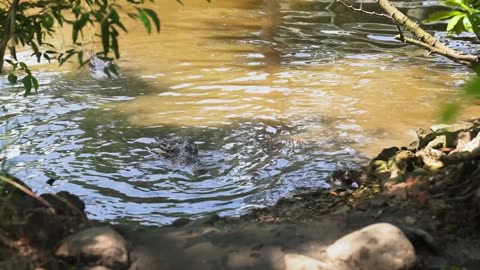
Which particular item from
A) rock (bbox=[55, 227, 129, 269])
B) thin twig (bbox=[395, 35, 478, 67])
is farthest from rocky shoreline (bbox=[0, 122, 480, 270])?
thin twig (bbox=[395, 35, 478, 67])

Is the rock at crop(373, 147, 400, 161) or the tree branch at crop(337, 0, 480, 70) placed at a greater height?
the tree branch at crop(337, 0, 480, 70)

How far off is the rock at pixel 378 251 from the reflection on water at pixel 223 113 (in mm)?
736

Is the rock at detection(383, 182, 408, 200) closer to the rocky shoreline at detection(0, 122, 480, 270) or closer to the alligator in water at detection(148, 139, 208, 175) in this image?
the rocky shoreline at detection(0, 122, 480, 270)

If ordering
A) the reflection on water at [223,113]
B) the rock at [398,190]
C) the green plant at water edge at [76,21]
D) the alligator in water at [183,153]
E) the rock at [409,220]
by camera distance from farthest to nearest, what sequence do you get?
the alligator in water at [183,153], the reflection on water at [223,113], the rock at [398,190], the rock at [409,220], the green plant at water edge at [76,21]

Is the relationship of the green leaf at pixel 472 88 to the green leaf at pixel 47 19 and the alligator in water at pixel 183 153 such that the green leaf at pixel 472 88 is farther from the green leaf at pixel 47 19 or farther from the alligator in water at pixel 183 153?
the alligator in water at pixel 183 153

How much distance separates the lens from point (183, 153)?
6395mm

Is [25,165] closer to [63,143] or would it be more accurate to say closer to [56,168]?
[56,168]

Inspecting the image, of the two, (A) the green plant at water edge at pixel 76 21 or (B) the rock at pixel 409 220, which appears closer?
(A) the green plant at water edge at pixel 76 21

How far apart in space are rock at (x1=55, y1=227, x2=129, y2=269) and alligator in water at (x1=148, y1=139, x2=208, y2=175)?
2803 mm

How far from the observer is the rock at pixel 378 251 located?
10.9 ft

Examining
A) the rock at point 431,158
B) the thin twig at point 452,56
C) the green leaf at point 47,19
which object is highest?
the green leaf at point 47,19

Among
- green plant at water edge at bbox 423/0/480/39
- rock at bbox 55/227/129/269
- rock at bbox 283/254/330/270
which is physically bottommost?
rock at bbox 283/254/330/270

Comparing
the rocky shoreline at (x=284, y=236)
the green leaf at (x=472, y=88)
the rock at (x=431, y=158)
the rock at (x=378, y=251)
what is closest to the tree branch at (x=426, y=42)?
the rocky shoreline at (x=284, y=236)

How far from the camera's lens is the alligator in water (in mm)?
6281
